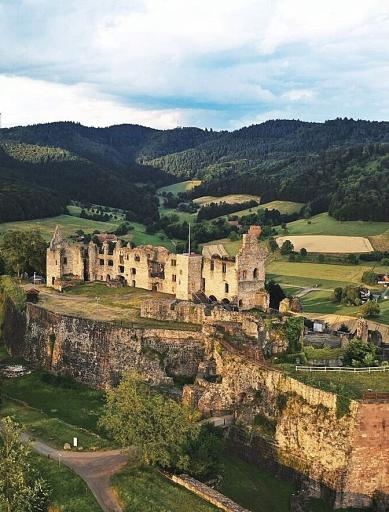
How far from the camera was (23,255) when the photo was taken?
7112cm

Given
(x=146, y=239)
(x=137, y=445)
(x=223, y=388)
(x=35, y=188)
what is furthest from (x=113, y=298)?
(x=35, y=188)

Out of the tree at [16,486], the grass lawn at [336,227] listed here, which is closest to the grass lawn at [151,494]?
the tree at [16,486]

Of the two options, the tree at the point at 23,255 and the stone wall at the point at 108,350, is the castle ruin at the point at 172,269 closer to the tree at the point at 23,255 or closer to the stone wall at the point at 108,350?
the tree at the point at 23,255

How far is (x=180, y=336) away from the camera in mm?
44875

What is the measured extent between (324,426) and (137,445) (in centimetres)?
993

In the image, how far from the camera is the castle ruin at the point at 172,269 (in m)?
54.0

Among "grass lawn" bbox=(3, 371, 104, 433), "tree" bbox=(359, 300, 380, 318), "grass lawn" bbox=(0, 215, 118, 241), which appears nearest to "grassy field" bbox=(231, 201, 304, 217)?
"grass lawn" bbox=(0, 215, 118, 241)

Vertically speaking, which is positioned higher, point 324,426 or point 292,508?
point 324,426

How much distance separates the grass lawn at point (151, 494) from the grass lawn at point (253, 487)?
12.0 ft

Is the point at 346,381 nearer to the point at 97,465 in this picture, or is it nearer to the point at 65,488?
the point at 97,465

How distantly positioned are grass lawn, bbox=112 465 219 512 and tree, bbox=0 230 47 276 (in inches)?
1727

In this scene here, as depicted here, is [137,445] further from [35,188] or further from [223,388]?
[35,188]

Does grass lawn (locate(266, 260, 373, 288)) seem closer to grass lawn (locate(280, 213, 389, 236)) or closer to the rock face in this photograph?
grass lawn (locate(280, 213, 389, 236))

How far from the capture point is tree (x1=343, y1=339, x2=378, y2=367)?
38875 mm
